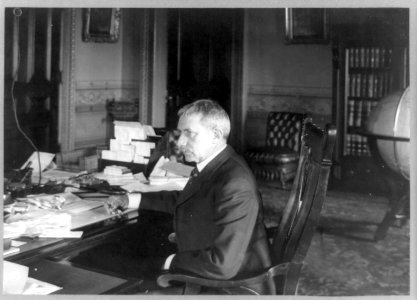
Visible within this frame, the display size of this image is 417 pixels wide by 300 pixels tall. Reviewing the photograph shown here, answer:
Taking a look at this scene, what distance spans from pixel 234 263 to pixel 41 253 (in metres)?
0.58

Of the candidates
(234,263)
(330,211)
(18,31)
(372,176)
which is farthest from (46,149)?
(234,263)

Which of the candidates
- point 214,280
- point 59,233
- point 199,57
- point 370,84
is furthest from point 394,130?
point 199,57

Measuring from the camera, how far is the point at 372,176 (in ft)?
19.1

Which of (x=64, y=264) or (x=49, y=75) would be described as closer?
(x=64, y=264)

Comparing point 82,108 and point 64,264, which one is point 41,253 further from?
point 82,108

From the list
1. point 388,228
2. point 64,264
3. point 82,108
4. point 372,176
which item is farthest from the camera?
point 82,108

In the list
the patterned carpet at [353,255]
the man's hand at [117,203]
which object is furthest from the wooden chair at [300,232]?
the patterned carpet at [353,255]

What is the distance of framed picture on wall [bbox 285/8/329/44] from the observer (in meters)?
6.29

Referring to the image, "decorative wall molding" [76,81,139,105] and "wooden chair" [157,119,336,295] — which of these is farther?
"decorative wall molding" [76,81,139,105]

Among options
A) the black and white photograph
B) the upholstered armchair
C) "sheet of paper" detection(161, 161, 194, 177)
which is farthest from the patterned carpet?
"sheet of paper" detection(161, 161, 194, 177)

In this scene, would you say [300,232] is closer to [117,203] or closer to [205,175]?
[205,175]

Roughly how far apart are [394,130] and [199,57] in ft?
12.7

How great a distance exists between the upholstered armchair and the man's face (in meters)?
4.18

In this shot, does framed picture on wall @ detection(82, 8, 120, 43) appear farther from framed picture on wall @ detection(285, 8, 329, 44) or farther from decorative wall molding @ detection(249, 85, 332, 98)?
framed picture on wall @ detection(285, 8, 329, 44)
